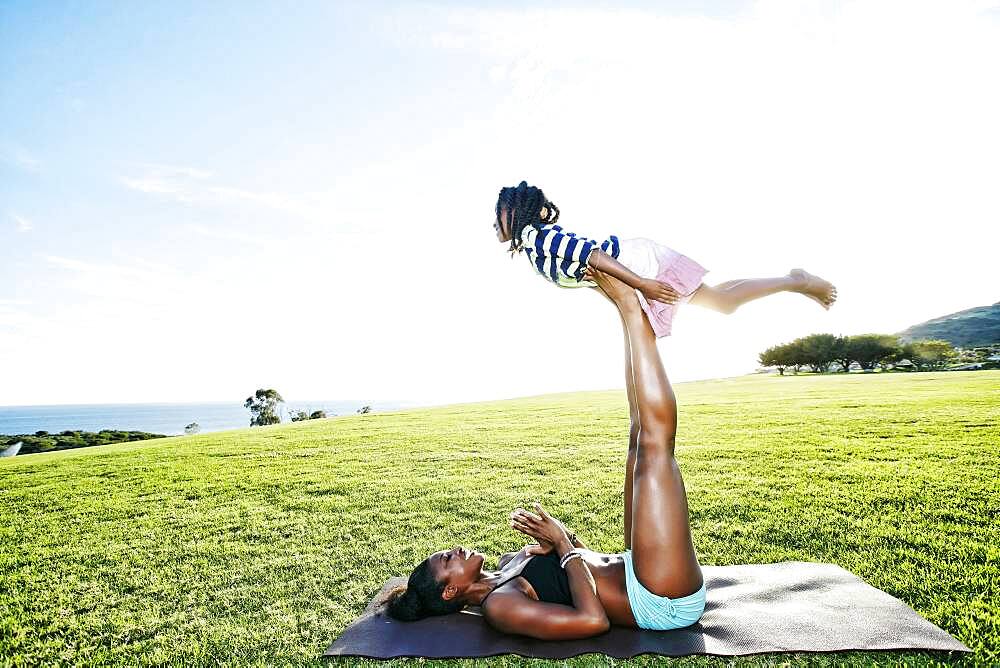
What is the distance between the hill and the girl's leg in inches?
3780

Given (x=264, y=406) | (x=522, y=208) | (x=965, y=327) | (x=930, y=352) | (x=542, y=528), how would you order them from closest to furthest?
(x=542, y=528)
(x=522, y=208)
(x=264, y=406)
(x=930, y=352)
(x=965, y=327)

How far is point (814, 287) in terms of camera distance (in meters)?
3.94

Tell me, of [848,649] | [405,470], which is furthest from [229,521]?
[848,649]

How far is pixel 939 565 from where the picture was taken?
391 cm

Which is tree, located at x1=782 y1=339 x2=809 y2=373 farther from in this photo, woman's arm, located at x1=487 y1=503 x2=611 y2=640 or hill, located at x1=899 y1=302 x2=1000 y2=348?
woman's arm, located at x1=487 y1=503 x2=611 y2=640

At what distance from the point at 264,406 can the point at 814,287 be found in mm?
29750

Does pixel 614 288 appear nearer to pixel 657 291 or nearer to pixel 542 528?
pixel 657 291

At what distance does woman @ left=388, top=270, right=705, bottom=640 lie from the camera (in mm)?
2916

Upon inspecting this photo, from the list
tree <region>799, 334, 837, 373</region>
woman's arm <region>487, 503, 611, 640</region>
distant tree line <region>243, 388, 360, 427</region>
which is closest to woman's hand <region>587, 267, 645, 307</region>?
woman's arm <region>487, 503, 611, 640</region>

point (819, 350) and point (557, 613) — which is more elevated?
point (819, 350)

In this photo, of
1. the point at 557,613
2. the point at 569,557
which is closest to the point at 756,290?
the point at 569,557

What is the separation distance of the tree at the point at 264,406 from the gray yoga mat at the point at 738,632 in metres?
27.9

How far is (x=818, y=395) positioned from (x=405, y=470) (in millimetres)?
14287

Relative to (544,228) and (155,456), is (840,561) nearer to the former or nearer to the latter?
(544,228)
